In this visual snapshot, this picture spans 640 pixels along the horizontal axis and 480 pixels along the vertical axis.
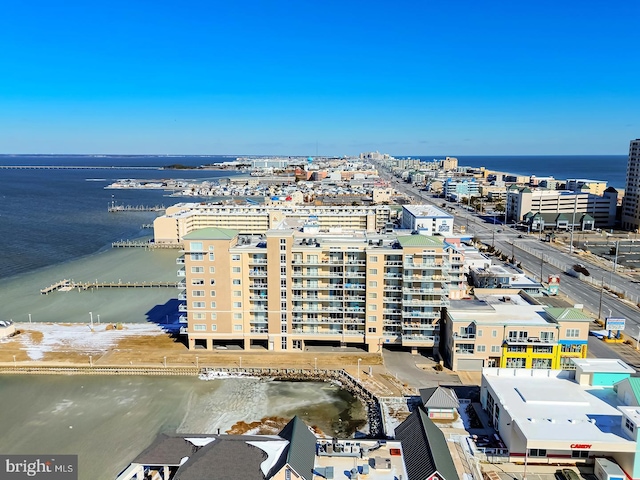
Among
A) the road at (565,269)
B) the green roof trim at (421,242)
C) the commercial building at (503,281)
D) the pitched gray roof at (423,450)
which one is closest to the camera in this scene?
the pitched gray roof at (423,450)

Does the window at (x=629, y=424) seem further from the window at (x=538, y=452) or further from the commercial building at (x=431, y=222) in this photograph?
the commercial building at (x=431, y=222)

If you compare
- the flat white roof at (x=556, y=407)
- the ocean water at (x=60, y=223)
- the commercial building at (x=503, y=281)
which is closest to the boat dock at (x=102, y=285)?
the ocean water at (x=60, y=223)

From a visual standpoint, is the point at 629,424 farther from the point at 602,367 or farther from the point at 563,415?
the point at 602,367

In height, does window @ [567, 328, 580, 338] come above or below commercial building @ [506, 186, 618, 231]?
below

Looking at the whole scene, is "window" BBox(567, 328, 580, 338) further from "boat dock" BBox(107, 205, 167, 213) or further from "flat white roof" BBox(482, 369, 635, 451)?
"boat dock" BBox(107, 205, 167, 213)

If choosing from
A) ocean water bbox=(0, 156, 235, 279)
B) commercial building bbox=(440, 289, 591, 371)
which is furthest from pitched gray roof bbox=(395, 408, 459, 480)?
ocean water bbox=(0, 156, 235, 279)

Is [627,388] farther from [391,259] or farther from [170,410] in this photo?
[170,410]
